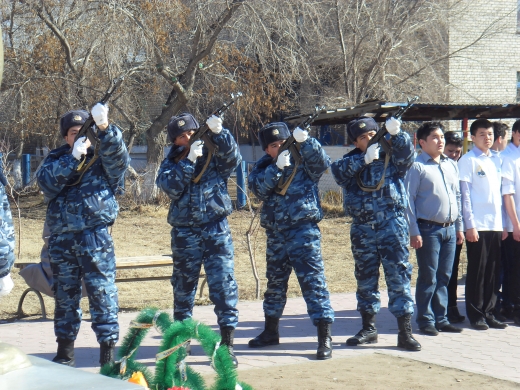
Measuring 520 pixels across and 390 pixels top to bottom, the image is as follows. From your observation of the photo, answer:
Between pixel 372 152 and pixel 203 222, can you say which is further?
pixel 372 152

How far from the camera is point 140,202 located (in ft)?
63.1

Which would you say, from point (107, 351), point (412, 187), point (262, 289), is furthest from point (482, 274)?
point (107, 351)

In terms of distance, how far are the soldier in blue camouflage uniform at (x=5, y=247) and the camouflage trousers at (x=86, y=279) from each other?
1.04 m

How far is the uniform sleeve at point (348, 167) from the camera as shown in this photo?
641 centimetres

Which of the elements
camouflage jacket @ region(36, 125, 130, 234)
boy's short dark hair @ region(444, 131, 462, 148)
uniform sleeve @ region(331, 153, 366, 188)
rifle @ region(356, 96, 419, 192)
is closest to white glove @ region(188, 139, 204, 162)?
camouflage jacket @ region(36, 125, 130, 234)

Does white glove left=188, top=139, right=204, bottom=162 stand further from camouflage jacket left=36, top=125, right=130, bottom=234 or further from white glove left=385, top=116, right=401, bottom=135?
white glove left=385, top=116, right=401, bottom=135

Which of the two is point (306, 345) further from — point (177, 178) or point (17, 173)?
point (17, 173)

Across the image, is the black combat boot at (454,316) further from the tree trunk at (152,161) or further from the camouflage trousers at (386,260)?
the tree trunk at (152,161)

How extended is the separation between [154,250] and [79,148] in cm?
874

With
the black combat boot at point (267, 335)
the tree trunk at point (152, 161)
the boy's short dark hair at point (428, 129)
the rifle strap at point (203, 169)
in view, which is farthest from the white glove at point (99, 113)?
the tree trunk at point (152, 161)

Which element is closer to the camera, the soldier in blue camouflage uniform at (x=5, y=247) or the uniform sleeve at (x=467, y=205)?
the soldier in blue camouflage uniform at (x=5, y=247)

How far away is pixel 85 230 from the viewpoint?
550 centimetres

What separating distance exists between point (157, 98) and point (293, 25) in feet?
21.2

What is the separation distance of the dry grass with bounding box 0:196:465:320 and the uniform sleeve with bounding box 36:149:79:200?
3.20 meters
